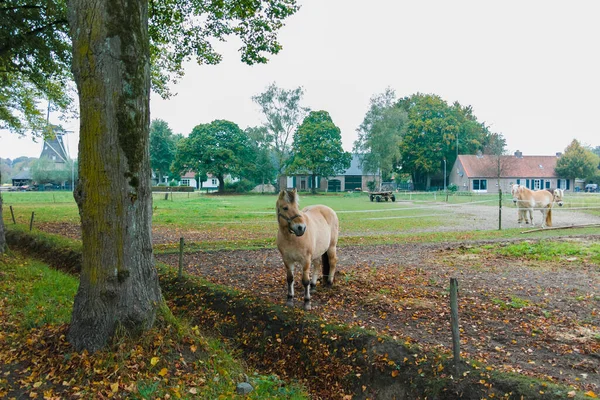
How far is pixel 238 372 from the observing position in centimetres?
478

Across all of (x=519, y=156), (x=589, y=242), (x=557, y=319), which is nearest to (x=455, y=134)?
(x=519, y=156)


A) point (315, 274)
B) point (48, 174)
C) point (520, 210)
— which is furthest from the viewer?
point (48, 174)

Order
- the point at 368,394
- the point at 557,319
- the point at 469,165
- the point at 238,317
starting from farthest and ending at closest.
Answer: the point at 469,165 < the point at 238,317 < the point at 557,319 < the point at 368,394

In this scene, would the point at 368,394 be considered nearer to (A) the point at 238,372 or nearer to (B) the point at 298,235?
(A) the point at 238,372

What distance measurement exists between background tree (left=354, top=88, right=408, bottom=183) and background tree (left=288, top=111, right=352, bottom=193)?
3.68 meters

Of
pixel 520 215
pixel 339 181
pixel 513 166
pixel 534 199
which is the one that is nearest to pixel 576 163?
pixel 513 166

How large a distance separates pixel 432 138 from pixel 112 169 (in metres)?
67.7

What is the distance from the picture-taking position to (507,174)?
64.9 m

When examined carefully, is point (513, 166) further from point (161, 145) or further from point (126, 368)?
point (126, 368)

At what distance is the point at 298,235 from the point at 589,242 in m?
12.0

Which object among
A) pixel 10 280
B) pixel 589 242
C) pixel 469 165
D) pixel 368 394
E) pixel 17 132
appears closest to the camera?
pixel 368 394

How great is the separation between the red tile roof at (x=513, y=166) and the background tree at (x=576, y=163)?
210cm

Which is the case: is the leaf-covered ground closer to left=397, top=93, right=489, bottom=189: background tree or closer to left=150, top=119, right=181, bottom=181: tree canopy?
left=397, top=93, right=489, bottom=189: background tree

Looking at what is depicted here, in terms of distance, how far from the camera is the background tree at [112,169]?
4367mm
